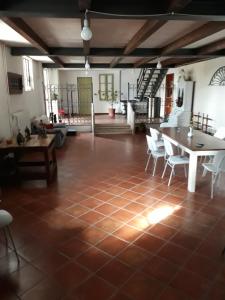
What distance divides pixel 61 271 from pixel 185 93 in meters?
A: 7.60

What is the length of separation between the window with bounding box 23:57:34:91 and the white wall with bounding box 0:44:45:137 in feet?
0.60

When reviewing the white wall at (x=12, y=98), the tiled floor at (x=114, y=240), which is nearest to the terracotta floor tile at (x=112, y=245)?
the tiled floor at (x=114, y=240)

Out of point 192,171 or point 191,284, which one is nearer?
point 191,284

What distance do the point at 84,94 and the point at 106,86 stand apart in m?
1.28

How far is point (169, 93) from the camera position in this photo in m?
11.0

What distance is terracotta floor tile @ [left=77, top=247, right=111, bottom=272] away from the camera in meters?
2.27

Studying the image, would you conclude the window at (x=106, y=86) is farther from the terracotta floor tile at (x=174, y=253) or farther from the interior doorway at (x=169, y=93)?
the terracotta floor tile at (x=174, y=253)

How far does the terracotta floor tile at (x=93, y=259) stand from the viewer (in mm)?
2273

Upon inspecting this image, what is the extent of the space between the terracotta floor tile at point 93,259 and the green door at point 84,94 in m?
11.2

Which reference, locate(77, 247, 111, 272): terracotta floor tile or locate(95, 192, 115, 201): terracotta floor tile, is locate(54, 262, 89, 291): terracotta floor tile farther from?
locate(95, 192, 115, 201): terracotta floor tile

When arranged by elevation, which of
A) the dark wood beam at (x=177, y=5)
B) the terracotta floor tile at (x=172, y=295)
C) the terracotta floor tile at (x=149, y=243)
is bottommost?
A: the terracotta floor tile at (x=172, y=295)

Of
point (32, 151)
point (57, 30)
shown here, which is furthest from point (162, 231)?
point (57, 30)

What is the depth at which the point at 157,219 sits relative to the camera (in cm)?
309

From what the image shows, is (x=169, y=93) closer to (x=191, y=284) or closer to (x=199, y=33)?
(x=199, y=33)
